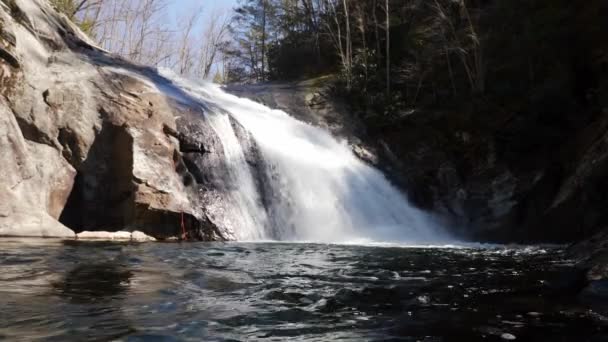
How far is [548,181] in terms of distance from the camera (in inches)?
487

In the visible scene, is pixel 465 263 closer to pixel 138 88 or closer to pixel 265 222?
pixel 265 222

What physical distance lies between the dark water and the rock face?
2.42 metres

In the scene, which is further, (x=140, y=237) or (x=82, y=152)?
(x=82, y=152)

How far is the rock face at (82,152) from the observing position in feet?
28.1

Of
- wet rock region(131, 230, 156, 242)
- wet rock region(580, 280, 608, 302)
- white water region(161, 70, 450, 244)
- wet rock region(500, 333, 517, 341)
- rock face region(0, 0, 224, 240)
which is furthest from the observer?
white water region(161, 70, 450, 244)

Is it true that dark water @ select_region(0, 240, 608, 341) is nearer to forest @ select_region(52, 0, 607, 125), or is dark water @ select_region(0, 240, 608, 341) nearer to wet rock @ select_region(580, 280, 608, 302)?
wet rock @ select_region(580, 280, 608, 302)

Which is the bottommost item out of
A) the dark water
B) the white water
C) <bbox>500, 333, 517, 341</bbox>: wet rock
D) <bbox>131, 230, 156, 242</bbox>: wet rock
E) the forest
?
<bbox>500, 333, 517, 341</bbox>: wet rock

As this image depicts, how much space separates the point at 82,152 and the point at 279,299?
7.23 m

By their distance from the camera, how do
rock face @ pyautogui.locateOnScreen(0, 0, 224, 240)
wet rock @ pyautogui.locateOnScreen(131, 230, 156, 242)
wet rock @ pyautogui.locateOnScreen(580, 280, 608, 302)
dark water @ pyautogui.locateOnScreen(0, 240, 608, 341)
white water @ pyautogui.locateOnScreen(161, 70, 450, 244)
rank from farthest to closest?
white water @ pyautogui.locateOnScreen(161, 70, 450, 244) → wet rock @ pyautogui.locateOnScreen(131, 230, 156, 242) → rock face @ pyautogui.locateOnScreen(0, 0, 224, 240) → wet rock @ pyautogui.locateOnScreen(580, 280, 608, 302) → dark water @ pyautogui.locateOnScreen(0, 240, 608, 341)

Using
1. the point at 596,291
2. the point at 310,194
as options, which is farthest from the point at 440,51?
the point at 596,291

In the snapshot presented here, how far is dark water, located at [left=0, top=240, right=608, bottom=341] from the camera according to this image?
2.97 m

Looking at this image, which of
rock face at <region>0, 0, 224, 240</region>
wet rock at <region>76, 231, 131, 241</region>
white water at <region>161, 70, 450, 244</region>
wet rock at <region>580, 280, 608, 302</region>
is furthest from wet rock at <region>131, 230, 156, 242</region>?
wet rock at <region>580, 280, 608, 302</region>

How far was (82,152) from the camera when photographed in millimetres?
9781

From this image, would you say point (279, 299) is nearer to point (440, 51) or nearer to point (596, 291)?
point (596, 291)
